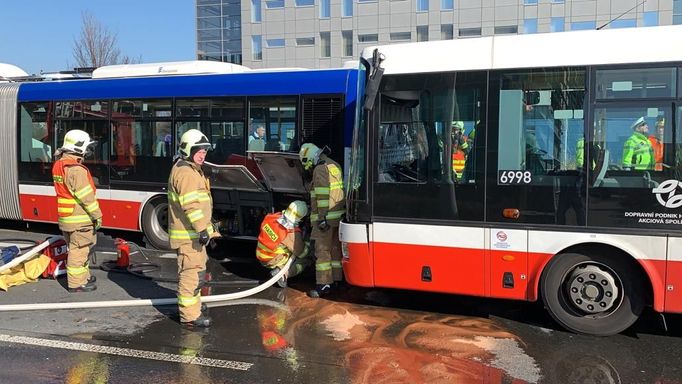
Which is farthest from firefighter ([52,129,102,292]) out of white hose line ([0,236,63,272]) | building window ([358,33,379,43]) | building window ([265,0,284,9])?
building window ([265,0,284,9])

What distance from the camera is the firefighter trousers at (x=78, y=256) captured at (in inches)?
273

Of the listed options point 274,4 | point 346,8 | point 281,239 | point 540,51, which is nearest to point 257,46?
point 274,4

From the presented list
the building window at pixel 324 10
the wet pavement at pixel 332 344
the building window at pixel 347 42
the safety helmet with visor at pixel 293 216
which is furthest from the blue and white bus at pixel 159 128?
the building window at pixel 324 10

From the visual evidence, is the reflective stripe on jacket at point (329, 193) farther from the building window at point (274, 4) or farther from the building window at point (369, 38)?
the building window at point (274, 4)

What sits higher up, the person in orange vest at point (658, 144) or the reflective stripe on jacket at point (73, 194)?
the person in orange vest at point (658, 144)

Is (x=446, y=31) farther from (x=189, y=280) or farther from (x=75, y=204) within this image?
(x=189, y=280)

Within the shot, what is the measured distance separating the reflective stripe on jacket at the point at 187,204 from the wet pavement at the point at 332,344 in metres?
0.96

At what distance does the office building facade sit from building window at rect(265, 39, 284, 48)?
0.08 meters

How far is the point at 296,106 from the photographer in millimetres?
8266

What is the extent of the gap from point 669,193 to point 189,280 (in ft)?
14.7

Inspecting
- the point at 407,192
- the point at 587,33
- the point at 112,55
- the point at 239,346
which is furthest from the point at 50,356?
the point at 112,55

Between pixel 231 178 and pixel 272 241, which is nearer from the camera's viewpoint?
pixel 272 241

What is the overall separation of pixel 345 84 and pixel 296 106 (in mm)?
811

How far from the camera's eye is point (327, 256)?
677cm
